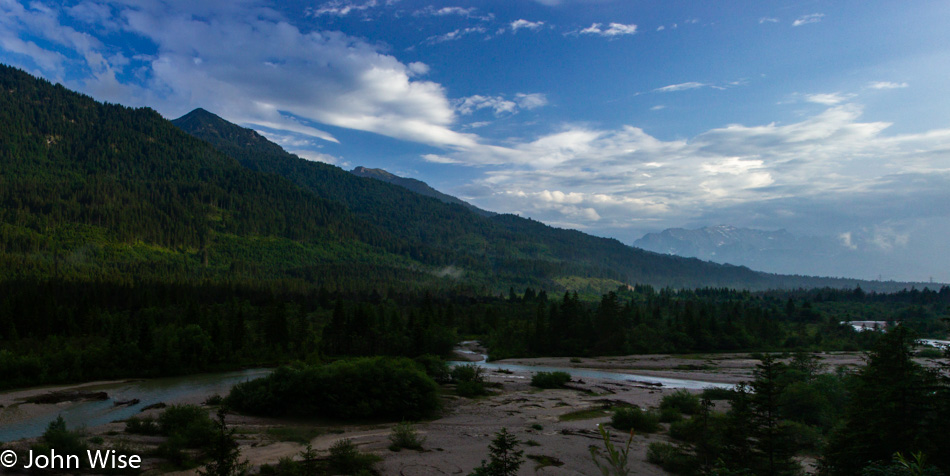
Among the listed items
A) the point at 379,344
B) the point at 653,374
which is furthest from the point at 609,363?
the point at 379,344

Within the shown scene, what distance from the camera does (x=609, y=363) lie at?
9994cm

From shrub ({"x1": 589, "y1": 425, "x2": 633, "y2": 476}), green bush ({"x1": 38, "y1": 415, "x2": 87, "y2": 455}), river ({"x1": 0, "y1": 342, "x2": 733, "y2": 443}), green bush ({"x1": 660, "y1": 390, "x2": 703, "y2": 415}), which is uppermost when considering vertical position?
shrub ({"x1": 589, "y1": 425, "x2": 633, "y2": 476})

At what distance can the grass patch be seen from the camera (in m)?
39.6

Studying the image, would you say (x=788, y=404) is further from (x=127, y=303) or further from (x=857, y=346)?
(x=127, y=303)

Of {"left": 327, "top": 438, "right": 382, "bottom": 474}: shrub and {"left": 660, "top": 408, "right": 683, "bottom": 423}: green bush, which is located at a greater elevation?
{"left": 327, "top": 438, "right": 382, "bottom": 474}: shrub

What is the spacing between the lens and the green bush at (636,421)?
43594mm

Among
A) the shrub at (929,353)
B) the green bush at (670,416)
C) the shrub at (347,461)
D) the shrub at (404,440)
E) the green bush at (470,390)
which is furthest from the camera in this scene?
the shrub at (929,353)

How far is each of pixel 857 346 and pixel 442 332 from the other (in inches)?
4151

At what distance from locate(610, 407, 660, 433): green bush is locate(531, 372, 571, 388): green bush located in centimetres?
2190

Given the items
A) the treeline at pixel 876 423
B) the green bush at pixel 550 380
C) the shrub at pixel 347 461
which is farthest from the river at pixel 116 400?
the treeline at pixel 876 423

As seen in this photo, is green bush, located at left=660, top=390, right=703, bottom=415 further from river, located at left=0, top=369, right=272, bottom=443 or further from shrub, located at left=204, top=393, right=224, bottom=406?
river, located at left=0, top=369, right=272, bottom=443

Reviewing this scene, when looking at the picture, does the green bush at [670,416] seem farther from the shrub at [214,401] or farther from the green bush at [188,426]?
the shrub at [214,401]

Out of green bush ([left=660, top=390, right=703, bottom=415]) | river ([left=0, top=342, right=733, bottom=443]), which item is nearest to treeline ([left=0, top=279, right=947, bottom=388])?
river ([left=0, top=342, right=733, bottom=443])

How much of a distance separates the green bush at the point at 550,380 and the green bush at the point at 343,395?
71.8ft
